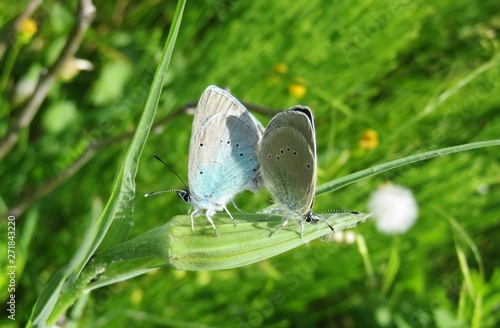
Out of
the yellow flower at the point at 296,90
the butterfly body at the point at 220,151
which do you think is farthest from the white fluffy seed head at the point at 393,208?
the butterfly body at the point at 220,151

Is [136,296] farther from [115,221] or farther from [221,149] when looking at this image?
[115,221]

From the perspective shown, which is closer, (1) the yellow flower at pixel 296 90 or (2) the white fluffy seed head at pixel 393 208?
(1) the yellow flower at pixel 296 90

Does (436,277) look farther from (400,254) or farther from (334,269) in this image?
(334,269)

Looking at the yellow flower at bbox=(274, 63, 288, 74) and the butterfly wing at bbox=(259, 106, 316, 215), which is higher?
the butterfly wing at bbox=(259, 106, 316, 215)

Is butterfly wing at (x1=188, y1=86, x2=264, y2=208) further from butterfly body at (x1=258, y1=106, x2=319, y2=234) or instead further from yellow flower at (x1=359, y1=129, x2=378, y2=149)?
yellow flower at (x1=359, y1=129, x2=378, y2=149)

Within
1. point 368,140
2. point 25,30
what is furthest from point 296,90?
point 25,30

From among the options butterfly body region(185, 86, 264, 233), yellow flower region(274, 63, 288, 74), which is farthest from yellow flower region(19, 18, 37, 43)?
butterfly body region(185, 86, 264, 233)

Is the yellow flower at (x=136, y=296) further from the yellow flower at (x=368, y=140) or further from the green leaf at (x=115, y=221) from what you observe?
the green leaf at (x=115, y=221)
